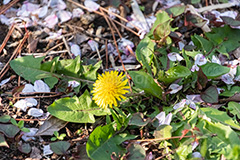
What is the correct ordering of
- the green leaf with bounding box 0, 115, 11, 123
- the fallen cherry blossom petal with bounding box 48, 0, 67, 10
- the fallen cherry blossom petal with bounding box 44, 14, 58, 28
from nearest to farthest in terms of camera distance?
the green leaf with bounding box 0, 115, 11, 123
the fallen cherry blossom petal with bounding box 44, 14, 58, 28
the fallen cherry blossom petal with bounding box 48, 0, 67, 10

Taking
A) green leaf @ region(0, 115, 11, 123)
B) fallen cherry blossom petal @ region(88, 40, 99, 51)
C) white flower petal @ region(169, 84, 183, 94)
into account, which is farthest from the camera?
fallen cherry blossom petal @ region(88, 40, 99, 51)

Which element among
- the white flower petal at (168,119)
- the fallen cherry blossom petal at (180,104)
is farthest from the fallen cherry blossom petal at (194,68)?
the white flower petal at (168,119)

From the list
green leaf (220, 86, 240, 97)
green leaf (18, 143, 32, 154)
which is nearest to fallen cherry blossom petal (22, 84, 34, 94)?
green leaf (18, 143, 32, 154)

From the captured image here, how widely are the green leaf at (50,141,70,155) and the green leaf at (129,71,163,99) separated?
2.05 feet

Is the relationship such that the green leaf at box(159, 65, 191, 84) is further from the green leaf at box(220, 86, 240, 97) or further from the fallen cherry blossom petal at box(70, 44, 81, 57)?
the fallen cherry blossom petal at box(70, 44, 81, 57)

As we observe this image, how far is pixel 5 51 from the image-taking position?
2.51 meters

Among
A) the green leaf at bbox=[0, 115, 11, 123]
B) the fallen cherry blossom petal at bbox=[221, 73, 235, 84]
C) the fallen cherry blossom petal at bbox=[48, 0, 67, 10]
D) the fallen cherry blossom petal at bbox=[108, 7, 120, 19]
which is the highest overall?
the fallen cherry blossom petal at bbox=[48, 0, 67, 10]

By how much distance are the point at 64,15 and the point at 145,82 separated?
3.85 ft

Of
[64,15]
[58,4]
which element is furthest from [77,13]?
[58,4]

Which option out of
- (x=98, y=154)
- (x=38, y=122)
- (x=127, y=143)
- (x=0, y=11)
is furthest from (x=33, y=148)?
(x=0, y=11)

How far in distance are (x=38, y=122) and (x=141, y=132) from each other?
745 millimetres

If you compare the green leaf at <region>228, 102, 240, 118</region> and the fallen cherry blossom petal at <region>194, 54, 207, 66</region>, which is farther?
the fallen cherry blossom petal at <region>194, 54, 207, 66</region>

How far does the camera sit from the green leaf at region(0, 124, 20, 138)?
192 cm

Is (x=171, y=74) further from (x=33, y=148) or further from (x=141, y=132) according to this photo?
(x=33, y=148)
